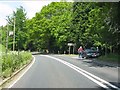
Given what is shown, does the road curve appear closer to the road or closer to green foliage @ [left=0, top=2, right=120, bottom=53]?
the road

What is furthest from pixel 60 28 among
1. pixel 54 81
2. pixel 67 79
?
pixel 54 81

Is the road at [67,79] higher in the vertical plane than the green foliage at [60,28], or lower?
lower

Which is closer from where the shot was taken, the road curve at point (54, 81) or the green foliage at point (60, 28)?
the road curve at point (54, 81)

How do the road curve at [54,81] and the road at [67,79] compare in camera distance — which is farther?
the road at [67,79]

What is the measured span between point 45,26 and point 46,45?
20.5ft

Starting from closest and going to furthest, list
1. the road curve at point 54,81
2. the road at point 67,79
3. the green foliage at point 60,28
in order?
the road curve at point 54,81
the road at point 67,79
the green foliage at point 60,28

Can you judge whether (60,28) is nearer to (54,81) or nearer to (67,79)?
(67,79)

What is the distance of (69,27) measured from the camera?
8681cm

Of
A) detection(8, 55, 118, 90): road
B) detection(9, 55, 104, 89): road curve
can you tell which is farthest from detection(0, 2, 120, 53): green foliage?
detection(9, 55, 104, 89): road curve

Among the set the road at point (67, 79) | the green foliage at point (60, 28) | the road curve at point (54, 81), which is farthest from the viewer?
the green foliage at point (60, 28)

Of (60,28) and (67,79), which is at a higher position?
(60,28)

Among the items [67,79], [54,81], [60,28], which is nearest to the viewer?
[54,81]

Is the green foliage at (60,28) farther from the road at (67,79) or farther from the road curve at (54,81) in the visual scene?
the road curve at (54,81)

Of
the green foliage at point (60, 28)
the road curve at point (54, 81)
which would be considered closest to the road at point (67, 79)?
the road curve at point (54, 81)
